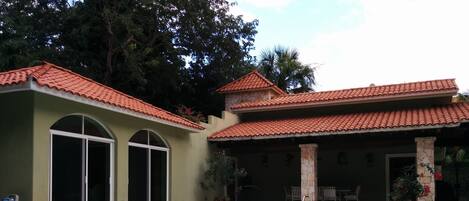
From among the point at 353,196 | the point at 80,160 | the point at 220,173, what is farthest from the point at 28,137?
the point at 353,196

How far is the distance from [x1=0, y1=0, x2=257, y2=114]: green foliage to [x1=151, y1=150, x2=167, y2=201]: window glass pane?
9.30m

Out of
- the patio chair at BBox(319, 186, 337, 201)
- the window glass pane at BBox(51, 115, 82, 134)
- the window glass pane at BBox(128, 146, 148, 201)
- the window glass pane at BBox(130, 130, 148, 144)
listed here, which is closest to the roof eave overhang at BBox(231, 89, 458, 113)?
the patio chair at BBox(319, 186, 337, 201)

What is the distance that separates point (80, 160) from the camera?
11828 mm

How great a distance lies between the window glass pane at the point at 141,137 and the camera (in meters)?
14.4

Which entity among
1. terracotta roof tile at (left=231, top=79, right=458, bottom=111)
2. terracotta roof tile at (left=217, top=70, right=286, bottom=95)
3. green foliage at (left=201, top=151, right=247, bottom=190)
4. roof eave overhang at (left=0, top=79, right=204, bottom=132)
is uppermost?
terracotta roof tile at (left=217, top=70, right=286, bottom=95)

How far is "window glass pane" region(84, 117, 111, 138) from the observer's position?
12.3 meters

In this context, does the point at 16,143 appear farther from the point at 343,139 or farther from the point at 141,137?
the point at 343,139

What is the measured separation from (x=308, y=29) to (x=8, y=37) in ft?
44.1

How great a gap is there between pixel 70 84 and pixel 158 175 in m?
4.56

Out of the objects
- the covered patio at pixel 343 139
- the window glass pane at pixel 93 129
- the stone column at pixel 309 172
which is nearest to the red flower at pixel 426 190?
the covered patio at pixel 343 139

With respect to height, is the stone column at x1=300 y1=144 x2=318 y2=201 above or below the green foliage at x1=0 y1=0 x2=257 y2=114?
below

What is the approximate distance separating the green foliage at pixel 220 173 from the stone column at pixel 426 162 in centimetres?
563

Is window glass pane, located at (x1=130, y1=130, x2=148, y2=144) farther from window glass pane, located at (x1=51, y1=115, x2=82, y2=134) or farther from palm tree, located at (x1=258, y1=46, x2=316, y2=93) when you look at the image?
palm tree, located at (x1=258, y1=46, x2=316, y2=93)

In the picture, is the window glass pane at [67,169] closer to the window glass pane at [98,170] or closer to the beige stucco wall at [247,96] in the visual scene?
the window glass pane at [98,170]
